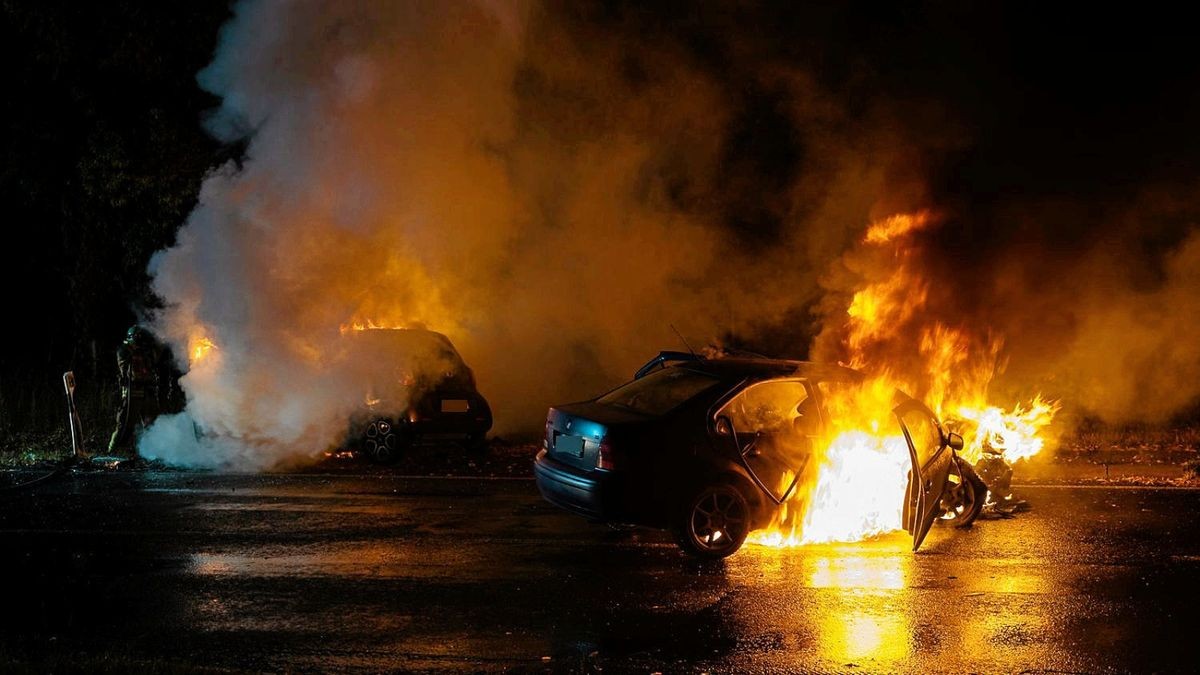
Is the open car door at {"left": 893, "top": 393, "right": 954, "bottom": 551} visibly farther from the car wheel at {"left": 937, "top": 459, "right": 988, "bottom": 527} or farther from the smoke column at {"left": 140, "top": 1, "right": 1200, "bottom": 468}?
the smoke column at {"left": 140, "top": 1, "right": 1200, "bottom": 468}

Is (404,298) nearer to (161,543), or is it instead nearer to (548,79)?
(548,79)

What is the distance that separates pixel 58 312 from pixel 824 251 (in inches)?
761

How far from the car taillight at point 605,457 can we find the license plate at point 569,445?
0.86 feet

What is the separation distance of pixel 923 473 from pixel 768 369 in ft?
4.82

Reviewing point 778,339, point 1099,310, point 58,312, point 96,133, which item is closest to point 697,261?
point 778,339

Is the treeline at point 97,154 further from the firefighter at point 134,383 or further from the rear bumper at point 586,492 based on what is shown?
the rear bumper at point 586,492

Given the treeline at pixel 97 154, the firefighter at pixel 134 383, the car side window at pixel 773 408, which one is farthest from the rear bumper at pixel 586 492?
the treeline at pixel 97 154

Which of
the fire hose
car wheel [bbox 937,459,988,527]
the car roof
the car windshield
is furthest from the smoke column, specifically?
the car windshield

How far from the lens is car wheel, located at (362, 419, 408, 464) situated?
12.7 meters

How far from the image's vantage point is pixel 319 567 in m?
7.61

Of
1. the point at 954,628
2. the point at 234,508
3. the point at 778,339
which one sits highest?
the point at 778,339

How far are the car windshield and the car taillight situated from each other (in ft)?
1.87

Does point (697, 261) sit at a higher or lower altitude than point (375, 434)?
higher

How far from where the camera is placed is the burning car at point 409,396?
1269 cm
